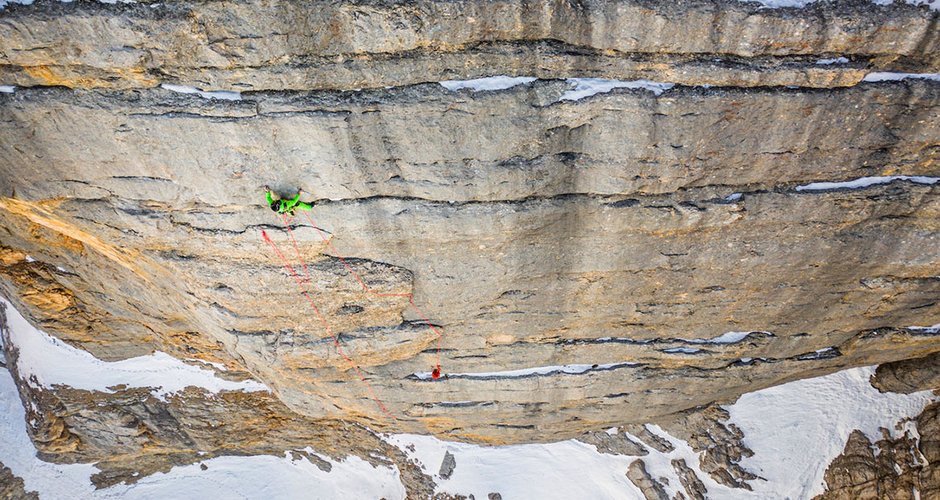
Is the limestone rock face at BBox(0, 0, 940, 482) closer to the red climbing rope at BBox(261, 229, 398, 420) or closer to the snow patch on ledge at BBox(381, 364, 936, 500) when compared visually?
the red climbing rope at BBox(261, 229, 398, 420)


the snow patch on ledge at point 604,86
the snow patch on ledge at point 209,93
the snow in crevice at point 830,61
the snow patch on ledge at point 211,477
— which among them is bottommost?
the snow patch on ledge at point 211,477

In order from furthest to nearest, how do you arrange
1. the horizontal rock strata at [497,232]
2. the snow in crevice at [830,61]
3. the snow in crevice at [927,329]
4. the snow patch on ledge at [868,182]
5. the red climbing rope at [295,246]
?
the snow in crevice at [927,329] → the red climbing rope at [295,246] → the snow patch on ledge at [868,182] → the horizontal rock strata at [497,232] → the snow in crevice at [830,61]

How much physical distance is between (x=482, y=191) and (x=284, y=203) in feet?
8.21

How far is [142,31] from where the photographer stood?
4922 mm

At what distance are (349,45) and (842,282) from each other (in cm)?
803

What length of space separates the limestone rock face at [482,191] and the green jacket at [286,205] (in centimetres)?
18

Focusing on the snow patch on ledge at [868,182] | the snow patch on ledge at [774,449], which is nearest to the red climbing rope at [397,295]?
the snow patch on ledge at [774,449]

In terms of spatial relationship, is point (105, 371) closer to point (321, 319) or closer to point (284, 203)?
point (321, 319)

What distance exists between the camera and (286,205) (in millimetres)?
6156

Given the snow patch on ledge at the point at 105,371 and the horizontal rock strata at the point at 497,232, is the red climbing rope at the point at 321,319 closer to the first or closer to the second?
the horizontal rock strata at the point at 497,232

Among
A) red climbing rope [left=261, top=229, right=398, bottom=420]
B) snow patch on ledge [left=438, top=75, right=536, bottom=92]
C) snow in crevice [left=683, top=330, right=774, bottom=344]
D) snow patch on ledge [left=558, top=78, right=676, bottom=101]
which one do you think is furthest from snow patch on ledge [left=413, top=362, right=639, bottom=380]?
snow patch on ledge [left=438, top=75, right=536, bottom=92]

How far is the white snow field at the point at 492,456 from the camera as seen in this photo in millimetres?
10578

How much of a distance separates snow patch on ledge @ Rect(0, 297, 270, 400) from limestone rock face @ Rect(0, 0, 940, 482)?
5.25ft

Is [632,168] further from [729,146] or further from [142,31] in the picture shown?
[142,31]
